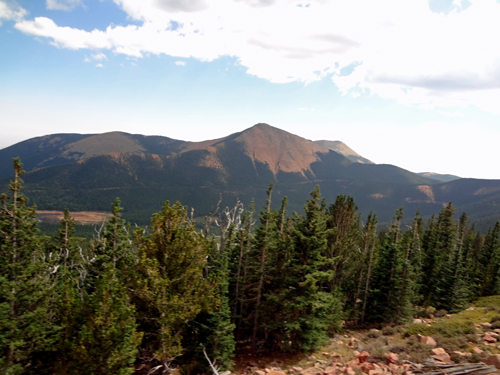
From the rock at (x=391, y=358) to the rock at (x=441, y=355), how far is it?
75.2 inches

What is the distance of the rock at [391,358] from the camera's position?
17875 millimetres

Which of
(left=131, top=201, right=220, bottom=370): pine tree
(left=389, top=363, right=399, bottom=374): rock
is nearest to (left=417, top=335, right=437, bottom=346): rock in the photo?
(left=389, top=363, right=399, bottom=374): rock

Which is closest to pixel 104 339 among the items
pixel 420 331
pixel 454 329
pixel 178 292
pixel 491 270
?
pixel 178 292

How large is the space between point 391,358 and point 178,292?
12969 mm

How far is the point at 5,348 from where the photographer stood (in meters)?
15.5

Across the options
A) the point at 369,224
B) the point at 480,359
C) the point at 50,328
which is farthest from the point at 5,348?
the point at 369,224

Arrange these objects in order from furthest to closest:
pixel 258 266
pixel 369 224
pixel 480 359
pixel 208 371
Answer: pixel 369 224
pixel 258 266
pixel 208 371
pixel 480 359

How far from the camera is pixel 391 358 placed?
1809 centimetres

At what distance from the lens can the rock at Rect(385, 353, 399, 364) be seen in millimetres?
17875

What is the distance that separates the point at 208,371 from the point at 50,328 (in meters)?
10.2

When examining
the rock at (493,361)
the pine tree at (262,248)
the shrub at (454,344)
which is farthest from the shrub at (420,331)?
the pine tree at (262,248)

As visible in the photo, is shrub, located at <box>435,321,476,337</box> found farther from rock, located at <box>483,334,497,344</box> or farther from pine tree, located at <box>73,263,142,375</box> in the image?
pine tree, located at <box>73,263,142,375</box>

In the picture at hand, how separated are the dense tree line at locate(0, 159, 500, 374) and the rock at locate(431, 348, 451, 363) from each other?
7071mm

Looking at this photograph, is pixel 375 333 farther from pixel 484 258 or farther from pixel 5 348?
pixel 484 258
